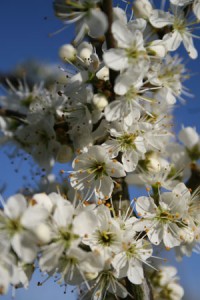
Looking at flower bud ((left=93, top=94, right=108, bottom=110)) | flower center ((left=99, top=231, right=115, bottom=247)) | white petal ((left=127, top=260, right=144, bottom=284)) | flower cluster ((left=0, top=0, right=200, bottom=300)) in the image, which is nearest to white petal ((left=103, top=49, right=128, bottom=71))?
flower cluster ((left=0, top=0, right=200, bottom=300))

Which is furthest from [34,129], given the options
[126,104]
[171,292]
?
[171,292]

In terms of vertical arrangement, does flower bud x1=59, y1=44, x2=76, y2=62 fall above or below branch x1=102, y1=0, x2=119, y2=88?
below

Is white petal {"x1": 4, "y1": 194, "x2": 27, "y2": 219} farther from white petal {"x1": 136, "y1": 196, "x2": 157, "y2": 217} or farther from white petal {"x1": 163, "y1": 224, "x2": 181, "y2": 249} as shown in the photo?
white petal {"x1": 163, "y1": 224, "x2": 181, "y2": 249}

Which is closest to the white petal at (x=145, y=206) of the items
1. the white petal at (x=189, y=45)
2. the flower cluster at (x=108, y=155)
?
the flower cluster at (x=108, y=155)

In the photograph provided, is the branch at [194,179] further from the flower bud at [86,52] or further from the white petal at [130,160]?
the flower bud at [86,52]

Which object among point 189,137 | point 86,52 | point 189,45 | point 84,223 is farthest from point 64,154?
point 189,45

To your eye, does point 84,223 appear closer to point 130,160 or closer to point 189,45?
point 130,160
